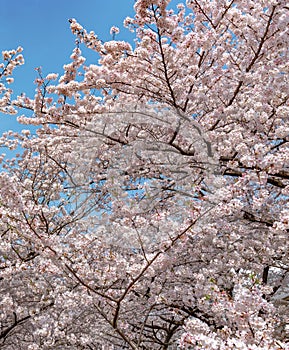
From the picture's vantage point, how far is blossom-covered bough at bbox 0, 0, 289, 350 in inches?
209

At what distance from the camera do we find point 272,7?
5.91 meters

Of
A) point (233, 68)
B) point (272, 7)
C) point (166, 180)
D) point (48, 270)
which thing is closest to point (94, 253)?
point (48, 270)

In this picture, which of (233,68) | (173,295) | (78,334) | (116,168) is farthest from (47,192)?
(233,68)

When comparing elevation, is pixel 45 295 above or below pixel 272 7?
below

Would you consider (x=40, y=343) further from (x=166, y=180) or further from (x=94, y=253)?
(x=166, y=180)

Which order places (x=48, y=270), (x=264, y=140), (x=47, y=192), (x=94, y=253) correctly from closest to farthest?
(x=48, y=270) → (x=264, y=140) → (x=94, y=253) → (x=47, y=192)

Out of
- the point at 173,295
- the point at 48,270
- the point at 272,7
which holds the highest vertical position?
the point at 272,7

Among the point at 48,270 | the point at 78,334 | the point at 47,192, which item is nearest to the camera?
the point at 48,270

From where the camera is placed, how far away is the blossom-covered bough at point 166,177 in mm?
5301

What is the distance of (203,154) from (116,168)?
1906mm

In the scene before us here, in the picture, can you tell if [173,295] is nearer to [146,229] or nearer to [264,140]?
[146,229]

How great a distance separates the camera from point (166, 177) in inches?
275

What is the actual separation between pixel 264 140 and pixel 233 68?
6.61 ft

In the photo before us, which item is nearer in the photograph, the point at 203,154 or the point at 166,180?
the point at 203,154
